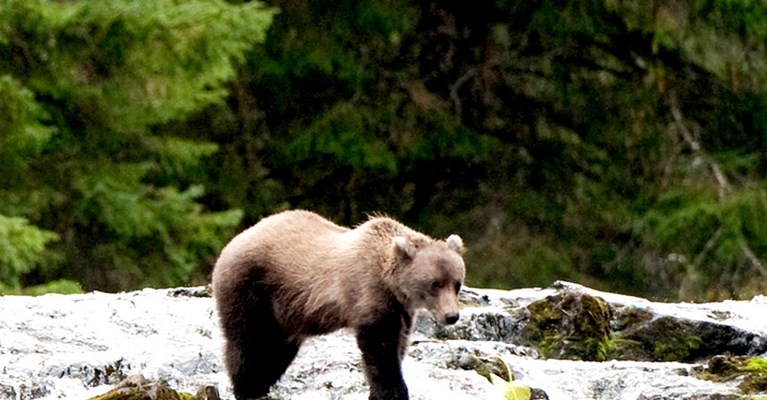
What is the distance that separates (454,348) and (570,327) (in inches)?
39.8

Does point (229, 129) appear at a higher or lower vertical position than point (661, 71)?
lower

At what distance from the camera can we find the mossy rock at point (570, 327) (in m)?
9.33

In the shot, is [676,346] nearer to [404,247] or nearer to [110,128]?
[404,247]

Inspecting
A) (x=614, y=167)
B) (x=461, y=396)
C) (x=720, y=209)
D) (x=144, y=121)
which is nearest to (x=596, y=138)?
(x=614, y=167)

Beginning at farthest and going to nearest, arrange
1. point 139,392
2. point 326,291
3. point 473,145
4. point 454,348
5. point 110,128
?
point 473,145 → point 110,128 → point 454,348 → point 326,291 → point 139,392

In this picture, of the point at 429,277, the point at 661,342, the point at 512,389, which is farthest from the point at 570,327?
the point at 429,277

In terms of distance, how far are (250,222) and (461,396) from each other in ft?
44.7

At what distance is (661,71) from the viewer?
868 inches

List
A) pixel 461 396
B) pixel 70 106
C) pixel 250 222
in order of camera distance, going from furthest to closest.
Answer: pixel 250 222, pixel 70 106, pixel 461 396

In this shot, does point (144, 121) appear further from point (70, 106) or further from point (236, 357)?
point (236, 357)

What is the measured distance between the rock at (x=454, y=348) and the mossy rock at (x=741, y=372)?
0.02 meters

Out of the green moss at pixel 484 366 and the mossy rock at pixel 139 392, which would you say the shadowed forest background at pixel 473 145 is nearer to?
the green moss at pixel 484 366

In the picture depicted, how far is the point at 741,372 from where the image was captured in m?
8.21

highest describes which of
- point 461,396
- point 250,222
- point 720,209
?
point 461,396
